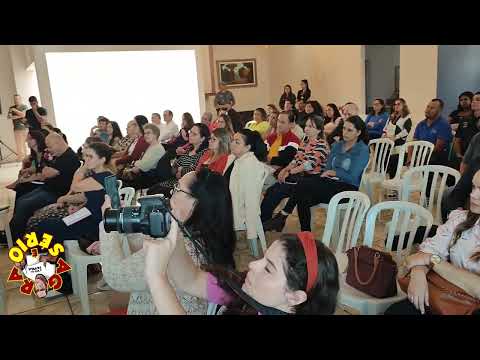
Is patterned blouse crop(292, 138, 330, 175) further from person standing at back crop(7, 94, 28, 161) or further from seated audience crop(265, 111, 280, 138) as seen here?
person standing at back crop(7, 94, 28, 161)

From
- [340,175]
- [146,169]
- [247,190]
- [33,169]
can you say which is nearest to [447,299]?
[247,190]

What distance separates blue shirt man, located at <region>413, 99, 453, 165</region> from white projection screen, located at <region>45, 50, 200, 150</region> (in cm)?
546

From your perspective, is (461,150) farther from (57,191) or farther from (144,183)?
(57,191)

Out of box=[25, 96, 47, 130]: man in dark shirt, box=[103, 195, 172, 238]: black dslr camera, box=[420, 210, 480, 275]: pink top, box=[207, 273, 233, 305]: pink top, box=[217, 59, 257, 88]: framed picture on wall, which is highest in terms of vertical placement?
box=[217, 59, 257, 88]: framed picture on wall

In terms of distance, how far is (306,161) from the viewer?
10.8 feet

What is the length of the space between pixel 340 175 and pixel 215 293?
81.6 inches

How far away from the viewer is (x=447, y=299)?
136 centimetres

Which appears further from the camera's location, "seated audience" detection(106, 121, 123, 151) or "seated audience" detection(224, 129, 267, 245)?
"seated audience" detection(106, 121, 123, 151)

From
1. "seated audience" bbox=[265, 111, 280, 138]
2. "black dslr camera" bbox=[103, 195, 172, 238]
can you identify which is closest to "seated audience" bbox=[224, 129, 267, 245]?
"black dslr camera" bbox=[103, 195, 172, 238]

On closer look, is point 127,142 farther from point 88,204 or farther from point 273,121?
point 88,204

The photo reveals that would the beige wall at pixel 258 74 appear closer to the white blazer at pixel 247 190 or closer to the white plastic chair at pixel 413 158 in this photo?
the white plastic chair at pixel 413 158

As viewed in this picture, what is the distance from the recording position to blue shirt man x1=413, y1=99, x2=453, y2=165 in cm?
373
